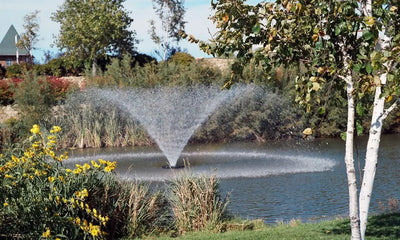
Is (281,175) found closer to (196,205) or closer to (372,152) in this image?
(196,205)

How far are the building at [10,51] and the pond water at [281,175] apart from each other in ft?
105

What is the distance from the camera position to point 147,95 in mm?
25094

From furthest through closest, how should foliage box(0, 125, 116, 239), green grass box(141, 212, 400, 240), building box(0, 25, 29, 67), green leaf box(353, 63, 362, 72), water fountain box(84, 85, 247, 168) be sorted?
building box(0, 25, 29, 67) < water fountain box(84, 85, 247, 168) < green grass box(141, 212, 400, 240) < foliage box(0, 125, 116, 239) < green leaf box(353, 63, 362, 72)

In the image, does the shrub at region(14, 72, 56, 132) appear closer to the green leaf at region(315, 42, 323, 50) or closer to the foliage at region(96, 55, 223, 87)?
the foliage at region(96, 55, 223, 87)

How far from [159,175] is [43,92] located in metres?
12.8

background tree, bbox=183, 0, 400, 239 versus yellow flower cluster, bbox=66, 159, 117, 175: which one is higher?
background tree, bbox=183, 0, 400, 239

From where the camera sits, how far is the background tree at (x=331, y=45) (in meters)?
4.93

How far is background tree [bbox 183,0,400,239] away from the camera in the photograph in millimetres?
4934

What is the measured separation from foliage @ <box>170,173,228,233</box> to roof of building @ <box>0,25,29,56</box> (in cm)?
4488

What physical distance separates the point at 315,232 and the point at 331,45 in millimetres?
3261

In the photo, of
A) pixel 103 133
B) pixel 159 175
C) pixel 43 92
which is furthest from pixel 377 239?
pixel 43 92

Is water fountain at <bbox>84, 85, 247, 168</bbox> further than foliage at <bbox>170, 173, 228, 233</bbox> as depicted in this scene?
Yes

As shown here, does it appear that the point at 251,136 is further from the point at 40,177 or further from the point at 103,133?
the point at 40,177

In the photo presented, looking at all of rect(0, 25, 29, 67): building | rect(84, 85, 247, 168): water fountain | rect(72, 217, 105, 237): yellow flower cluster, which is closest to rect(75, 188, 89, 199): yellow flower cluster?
rect(72, 217, 105, 237): yellow flower cluster
